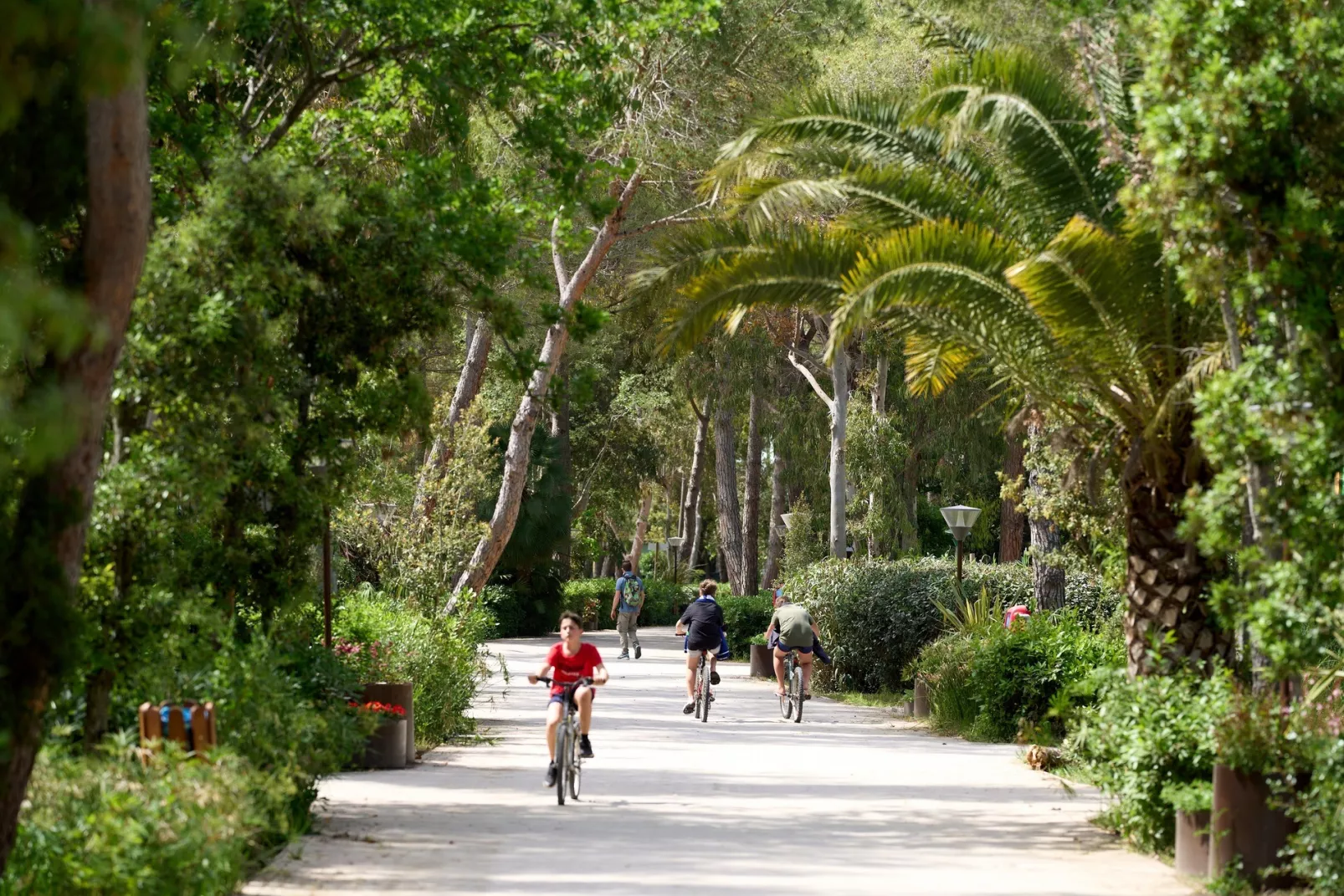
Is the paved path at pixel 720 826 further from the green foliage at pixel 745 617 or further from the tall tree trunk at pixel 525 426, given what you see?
the green foliage at pixel 745 617

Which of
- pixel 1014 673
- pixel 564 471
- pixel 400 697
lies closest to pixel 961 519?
pixel 1014 673

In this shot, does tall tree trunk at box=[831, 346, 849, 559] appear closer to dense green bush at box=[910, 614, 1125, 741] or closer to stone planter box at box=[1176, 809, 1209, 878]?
dense green bush at box=[910, 614, 1125, 741]

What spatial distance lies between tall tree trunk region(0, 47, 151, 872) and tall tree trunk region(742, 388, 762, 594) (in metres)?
38.2

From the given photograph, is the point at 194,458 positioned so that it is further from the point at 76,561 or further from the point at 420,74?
the point at 420,74

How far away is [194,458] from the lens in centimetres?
971

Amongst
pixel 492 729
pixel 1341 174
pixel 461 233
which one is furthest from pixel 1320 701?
pixel 492 729

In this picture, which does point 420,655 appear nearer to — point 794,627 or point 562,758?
point 562,758

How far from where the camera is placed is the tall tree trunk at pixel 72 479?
721cm

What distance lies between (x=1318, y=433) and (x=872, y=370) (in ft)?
98.1

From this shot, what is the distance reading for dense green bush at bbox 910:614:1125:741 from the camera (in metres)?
18.0

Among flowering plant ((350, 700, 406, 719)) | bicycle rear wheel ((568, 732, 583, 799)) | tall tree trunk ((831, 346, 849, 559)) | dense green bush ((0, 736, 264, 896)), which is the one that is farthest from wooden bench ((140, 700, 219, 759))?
tall tree trunk ((831, 346, 849, 559))

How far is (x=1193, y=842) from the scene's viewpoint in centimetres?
966

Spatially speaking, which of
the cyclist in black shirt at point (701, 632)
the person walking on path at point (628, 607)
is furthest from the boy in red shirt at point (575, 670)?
the person walking on path at point (628, 607)

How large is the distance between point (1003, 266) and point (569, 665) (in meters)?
4.52
